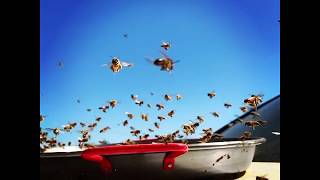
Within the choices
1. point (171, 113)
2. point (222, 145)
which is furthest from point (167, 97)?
point (222, 145)

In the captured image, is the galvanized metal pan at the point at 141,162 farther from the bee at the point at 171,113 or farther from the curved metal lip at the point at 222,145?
the bee at the point at 171,113

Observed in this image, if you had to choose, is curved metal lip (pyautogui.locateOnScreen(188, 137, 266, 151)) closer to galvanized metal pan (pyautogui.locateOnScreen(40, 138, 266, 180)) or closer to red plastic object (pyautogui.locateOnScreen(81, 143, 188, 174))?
galvanized metal pan (pyautogui.locateOnScreen(40, 138, 266, 180))

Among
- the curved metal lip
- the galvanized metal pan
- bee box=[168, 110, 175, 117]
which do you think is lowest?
the galvanized metal pan

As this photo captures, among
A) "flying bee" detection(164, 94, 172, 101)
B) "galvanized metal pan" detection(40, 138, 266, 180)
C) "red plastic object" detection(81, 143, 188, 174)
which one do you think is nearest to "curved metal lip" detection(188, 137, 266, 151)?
"galvanized metal pan" detection(40, 138, 266, 180)

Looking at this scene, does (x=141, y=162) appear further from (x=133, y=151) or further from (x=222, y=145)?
(x=222, y=145)
